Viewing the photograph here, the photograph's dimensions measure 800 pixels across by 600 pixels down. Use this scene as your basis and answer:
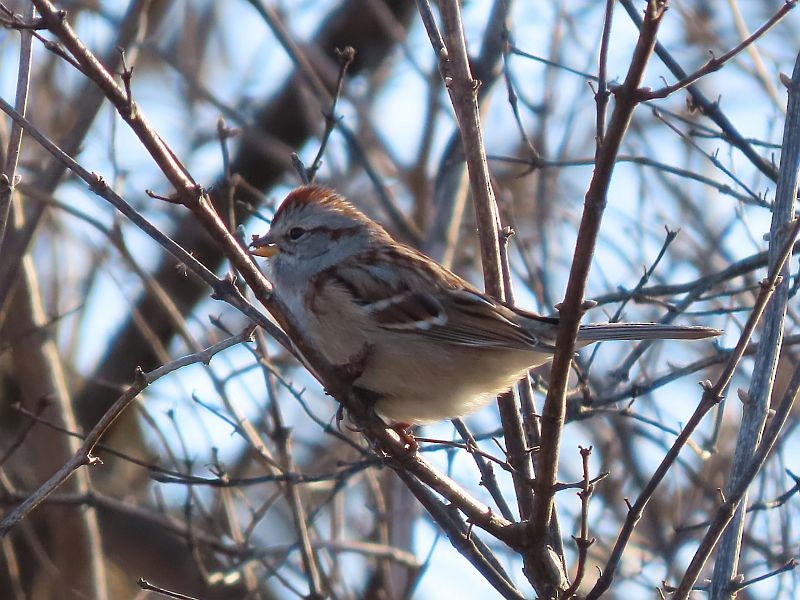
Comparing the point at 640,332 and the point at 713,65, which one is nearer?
the point at 713,65

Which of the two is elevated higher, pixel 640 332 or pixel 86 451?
pixel 640 332

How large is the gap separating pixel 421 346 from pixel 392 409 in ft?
0.73

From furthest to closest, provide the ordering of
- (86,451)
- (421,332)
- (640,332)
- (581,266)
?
(421,332)
(640,332)
(86,451)
(581,266)

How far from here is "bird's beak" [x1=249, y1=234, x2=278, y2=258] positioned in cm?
398

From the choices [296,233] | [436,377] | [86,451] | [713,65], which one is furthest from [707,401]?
[296,233]

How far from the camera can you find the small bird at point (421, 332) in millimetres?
3344

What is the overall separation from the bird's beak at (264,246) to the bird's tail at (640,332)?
1.27 meters

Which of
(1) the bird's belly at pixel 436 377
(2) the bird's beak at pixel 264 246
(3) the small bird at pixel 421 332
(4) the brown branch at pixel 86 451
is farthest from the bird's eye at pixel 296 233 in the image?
(4) the brown branch at pixel 86 451

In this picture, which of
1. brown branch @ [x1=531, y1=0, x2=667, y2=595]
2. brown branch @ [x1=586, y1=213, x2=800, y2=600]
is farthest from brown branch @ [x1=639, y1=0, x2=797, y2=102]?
brown branch @ [x1=586, y1=213, x2=800, y2=600]

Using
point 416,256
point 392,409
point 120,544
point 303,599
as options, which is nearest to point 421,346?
point 392,409

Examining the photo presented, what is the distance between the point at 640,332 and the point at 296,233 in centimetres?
138

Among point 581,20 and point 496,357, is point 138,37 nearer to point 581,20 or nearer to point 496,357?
point 496,357

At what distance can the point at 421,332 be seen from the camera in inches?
137

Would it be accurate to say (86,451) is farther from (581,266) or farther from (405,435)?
(581,266)
